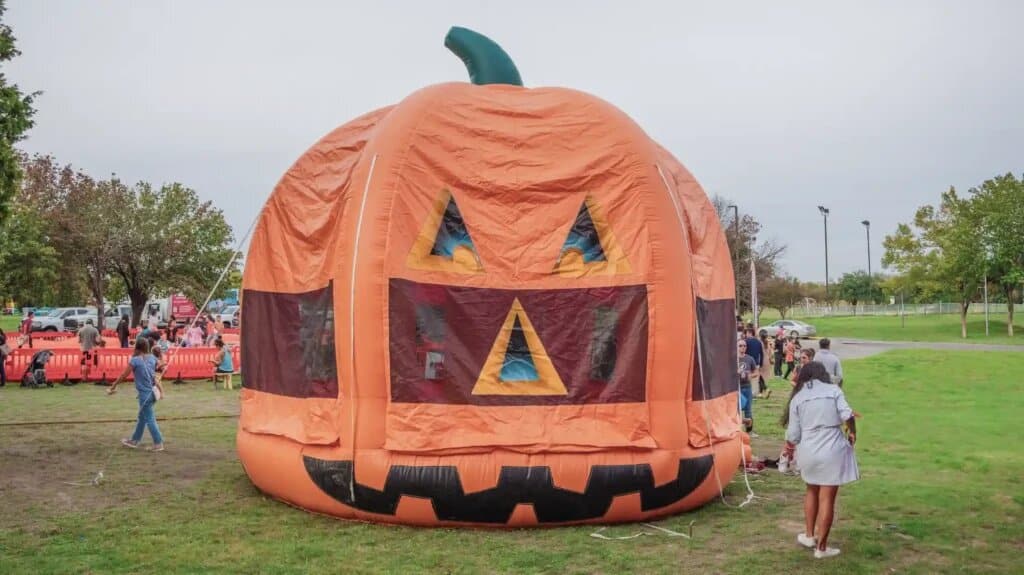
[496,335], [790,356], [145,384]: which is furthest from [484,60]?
[790,356]

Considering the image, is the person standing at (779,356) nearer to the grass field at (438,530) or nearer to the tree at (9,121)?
the grass field at (438,530)

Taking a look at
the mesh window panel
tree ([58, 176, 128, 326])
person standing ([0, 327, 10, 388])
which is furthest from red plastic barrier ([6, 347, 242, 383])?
tree ([58, 176, 128, 326])

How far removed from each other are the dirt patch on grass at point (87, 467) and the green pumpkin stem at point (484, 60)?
572 cm

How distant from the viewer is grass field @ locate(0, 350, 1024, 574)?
22.3ft

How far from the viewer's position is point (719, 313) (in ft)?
30.9

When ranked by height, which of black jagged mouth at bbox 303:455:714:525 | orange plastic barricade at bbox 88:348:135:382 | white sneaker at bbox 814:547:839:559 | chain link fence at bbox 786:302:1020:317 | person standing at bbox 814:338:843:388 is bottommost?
white sneaker at bbox 814:547:839:559

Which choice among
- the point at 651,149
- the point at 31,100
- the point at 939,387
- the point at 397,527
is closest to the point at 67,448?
the point at 31,100

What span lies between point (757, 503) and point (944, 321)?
5254 centimetres

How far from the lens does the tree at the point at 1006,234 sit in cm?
4259

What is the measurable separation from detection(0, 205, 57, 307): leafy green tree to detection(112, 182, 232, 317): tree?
297 centimetres

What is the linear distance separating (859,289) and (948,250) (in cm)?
4756

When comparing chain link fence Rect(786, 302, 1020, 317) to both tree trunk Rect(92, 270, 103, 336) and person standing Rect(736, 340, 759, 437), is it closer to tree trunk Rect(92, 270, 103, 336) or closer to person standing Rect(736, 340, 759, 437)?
tree trunk Rect(92, 270, 103, 336)

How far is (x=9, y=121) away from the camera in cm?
1094

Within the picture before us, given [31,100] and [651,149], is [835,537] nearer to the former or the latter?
[651,149]
